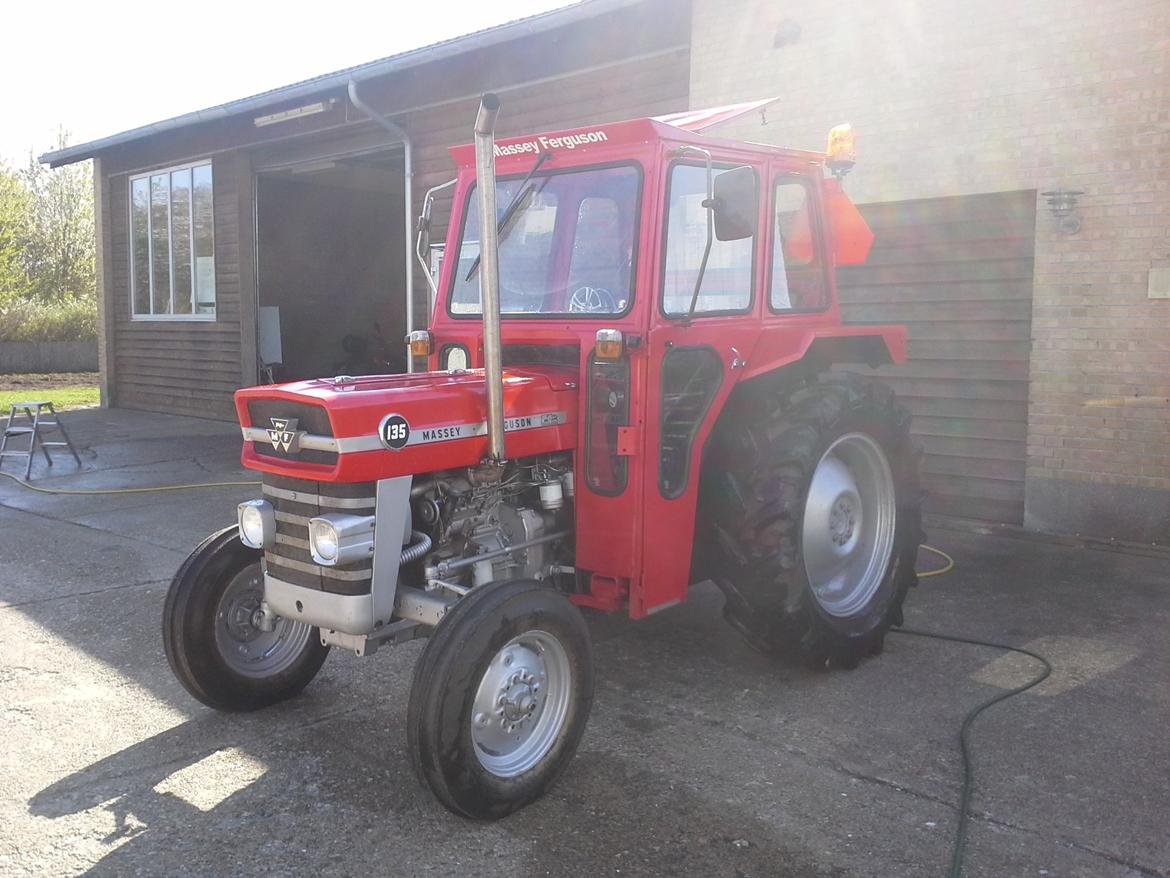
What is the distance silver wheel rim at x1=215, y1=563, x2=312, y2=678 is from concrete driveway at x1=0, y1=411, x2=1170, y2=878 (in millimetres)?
178

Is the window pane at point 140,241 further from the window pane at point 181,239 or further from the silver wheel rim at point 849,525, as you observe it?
the silver wheel rim at point 849,525

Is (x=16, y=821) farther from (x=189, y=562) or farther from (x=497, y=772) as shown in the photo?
(x=497, y=772)

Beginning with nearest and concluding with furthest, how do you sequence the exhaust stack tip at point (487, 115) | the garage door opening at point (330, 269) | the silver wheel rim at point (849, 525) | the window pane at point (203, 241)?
1. the exhaust stack tip at point (487, 115)
2. the silver wheel rim at point (849, 525)
3. the garage door opening at point (330, 269)
4. the window pane at point (203, 241)

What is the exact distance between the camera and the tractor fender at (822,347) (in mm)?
4223

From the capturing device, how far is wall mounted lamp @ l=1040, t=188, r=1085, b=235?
258 inches

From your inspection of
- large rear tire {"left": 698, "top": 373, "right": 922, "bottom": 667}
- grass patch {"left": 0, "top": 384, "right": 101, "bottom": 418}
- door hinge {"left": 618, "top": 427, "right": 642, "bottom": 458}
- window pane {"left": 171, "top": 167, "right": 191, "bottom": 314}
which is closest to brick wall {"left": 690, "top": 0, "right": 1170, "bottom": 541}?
large rear tire {"left": 698, "top": 373, "right": 922, "bottom": 667}

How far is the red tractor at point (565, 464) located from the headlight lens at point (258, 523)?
13 mm

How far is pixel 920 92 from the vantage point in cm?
720

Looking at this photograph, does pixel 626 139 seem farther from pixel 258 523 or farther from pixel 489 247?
pixel 258 523

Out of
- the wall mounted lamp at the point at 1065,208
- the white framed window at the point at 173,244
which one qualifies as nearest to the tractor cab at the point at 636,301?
the wall mounted lamp at the point at 1065,208

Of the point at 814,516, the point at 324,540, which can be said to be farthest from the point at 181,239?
the point at 324,540

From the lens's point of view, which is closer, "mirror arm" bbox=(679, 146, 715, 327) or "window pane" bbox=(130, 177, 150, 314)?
"mirror arm" bbox=(679, 146, 715, 327)

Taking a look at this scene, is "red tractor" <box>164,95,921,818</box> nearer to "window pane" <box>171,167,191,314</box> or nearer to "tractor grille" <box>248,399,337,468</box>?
"tractor grille" <box>248,399,337,468</box>

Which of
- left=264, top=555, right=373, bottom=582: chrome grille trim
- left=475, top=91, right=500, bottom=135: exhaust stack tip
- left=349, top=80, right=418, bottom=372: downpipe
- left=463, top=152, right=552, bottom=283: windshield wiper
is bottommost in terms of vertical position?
left=264, top=555, right=373, bottom=582: chrome grille trim
